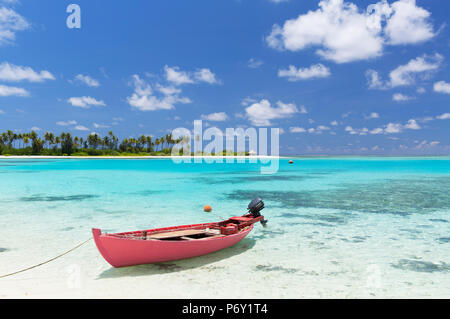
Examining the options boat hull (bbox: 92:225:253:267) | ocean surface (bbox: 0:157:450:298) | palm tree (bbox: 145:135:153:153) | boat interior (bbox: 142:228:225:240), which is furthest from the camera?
palm tree (bbox: 145:135:153:153)

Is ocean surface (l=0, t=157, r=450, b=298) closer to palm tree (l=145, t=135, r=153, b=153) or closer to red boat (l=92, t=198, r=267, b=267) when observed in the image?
red boat (l=92, t=198, r=267, b=267)

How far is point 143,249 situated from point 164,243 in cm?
49

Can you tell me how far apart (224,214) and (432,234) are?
855 cm

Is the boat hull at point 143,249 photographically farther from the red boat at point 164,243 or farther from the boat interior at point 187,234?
the boat interior at point 187,234

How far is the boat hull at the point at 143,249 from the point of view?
638cm

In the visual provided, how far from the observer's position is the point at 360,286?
21.3 feet

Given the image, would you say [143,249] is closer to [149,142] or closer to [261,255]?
[261,255]

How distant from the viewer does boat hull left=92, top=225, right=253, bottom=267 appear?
6.38 metres

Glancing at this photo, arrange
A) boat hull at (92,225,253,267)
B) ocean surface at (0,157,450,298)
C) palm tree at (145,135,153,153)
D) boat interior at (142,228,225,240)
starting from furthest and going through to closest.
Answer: palm tree at (145,135,153,153), boat interior at (142,228,225,240), boat hull at (92,225,253,267), ocean surface at (0,157,450,298)

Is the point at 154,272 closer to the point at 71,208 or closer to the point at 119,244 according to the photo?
the point at 119,244

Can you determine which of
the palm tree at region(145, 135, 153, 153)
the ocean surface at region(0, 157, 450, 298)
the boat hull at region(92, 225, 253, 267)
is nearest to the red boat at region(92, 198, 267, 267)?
the boat hull at region(92, 225, 253, 267)

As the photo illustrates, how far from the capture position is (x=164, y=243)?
6.85m

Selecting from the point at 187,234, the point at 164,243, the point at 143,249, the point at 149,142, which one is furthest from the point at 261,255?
the point at 149,142

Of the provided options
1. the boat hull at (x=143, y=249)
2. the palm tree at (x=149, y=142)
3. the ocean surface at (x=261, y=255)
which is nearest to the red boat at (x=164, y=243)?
the boat hull at (x=143, y=249)
